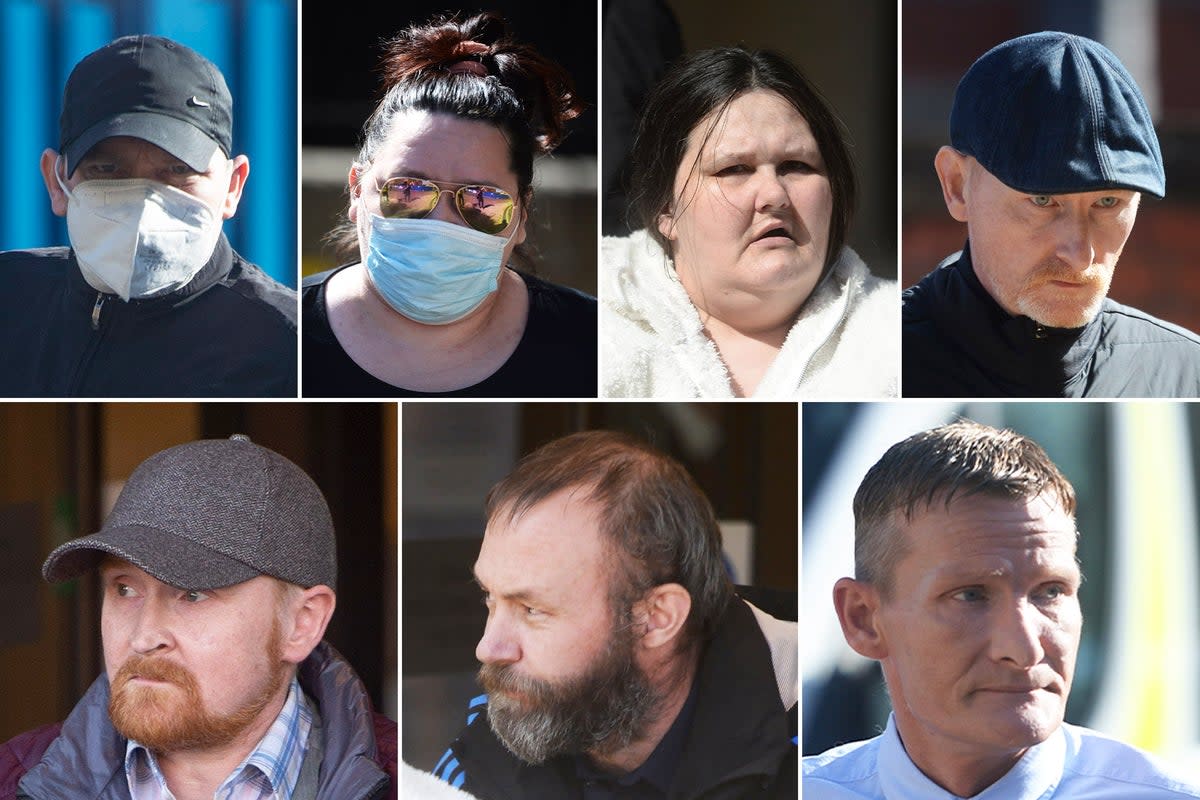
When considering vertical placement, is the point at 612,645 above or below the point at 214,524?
below

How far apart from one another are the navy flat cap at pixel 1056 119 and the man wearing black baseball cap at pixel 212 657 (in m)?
2.27

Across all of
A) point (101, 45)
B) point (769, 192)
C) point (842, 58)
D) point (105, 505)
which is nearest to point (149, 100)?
point (101, 45)

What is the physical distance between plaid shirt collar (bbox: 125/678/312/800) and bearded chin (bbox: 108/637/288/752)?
7cm

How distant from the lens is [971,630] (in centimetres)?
410

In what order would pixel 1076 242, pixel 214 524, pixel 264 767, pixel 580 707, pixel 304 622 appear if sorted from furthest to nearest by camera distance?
pixel 1076 242
pixel 580 707
pixel 304 622
pixel 264 767
pixel 214 524

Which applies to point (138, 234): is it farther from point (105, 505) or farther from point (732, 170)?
point (732, 170)

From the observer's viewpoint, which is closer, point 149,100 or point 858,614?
point 149,100

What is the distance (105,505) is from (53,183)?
0.96m

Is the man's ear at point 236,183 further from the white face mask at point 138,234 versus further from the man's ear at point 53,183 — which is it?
the man's ear at point 53,183

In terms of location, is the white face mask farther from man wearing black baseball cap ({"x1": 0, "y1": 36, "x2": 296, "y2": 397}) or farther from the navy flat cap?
the navy flat cap

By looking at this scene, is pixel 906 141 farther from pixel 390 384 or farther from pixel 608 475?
pixel 390 384

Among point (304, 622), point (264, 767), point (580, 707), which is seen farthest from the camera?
point (580, 707)

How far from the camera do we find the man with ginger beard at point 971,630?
411 centimetres

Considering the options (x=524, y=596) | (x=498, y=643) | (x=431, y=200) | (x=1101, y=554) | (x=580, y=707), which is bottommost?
(x=580, y=707)
